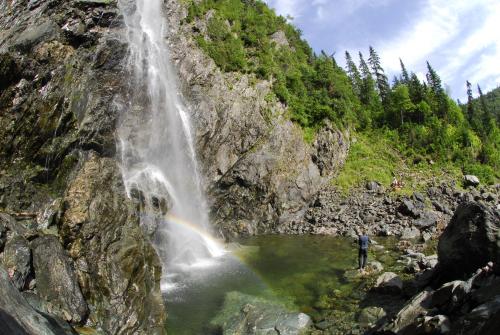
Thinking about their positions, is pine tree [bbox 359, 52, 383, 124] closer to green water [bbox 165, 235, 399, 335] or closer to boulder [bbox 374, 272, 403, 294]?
green water [bbox 165, 235, 399, 335]

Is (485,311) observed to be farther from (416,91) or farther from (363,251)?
(416,91)

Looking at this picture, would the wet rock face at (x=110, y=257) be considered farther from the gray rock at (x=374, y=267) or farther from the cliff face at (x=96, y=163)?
the gray rock at (x=374, y=267)

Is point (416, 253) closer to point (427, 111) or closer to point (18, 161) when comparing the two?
point (18, 161)

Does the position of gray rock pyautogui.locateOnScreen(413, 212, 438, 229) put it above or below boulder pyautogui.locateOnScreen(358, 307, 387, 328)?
above

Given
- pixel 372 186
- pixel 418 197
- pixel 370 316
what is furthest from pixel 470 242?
pixel 372 186

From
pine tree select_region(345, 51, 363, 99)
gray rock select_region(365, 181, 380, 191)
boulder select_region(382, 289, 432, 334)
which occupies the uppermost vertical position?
Result: pine tree select_region(345, 51, 363, 99)

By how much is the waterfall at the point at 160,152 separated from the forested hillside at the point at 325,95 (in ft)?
27.0

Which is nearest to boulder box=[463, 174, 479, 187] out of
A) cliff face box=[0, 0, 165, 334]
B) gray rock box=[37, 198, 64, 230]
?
cliff face box=[0, 0, 165, 334]

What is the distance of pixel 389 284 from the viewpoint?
18.1 metres

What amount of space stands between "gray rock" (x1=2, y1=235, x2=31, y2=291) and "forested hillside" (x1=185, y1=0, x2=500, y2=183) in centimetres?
3306

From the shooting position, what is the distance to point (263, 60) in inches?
1900

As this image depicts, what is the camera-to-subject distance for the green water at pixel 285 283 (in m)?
16.8

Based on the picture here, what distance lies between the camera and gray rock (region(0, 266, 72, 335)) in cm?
823

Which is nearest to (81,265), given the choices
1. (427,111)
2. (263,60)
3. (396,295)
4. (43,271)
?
(43,271)
